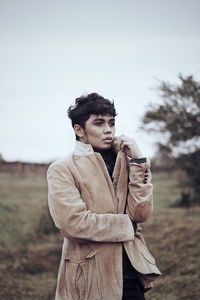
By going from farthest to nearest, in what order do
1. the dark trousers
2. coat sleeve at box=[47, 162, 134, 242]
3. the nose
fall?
the nose < the dark trousers < coat sleeve at box=[47, 162, 134, 242]

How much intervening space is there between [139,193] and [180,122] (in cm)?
828

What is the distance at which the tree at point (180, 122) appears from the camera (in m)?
10.3

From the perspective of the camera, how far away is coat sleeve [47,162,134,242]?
112 inches

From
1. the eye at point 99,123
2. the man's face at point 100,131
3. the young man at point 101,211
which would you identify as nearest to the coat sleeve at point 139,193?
the young man at point 101,211

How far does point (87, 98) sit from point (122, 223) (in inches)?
37.6

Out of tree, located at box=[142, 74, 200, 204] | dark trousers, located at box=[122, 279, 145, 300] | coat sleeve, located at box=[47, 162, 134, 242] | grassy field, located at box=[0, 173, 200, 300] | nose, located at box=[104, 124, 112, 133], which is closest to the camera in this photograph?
coat sleeve, located at box=[47, 162, 134, 242]

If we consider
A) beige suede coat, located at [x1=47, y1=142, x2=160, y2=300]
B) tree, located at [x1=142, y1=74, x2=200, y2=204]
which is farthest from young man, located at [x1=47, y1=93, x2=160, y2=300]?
tree, located at [x1=142, y1=74, x2=200, y2=204]

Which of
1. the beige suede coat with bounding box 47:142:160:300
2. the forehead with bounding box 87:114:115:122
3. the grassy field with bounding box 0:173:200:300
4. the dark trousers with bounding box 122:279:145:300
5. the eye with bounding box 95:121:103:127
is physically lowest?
the grassy field with bounding box 0:173:200:300

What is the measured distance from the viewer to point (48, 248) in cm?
1022

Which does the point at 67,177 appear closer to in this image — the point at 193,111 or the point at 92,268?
the point at 92,268

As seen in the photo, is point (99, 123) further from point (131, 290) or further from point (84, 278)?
point (131, 290)

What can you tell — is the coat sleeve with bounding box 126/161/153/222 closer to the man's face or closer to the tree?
the man's face

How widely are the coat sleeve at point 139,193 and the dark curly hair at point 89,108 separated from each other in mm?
458

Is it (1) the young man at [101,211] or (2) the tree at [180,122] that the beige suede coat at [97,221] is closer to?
(1) the young man at [101,211]
